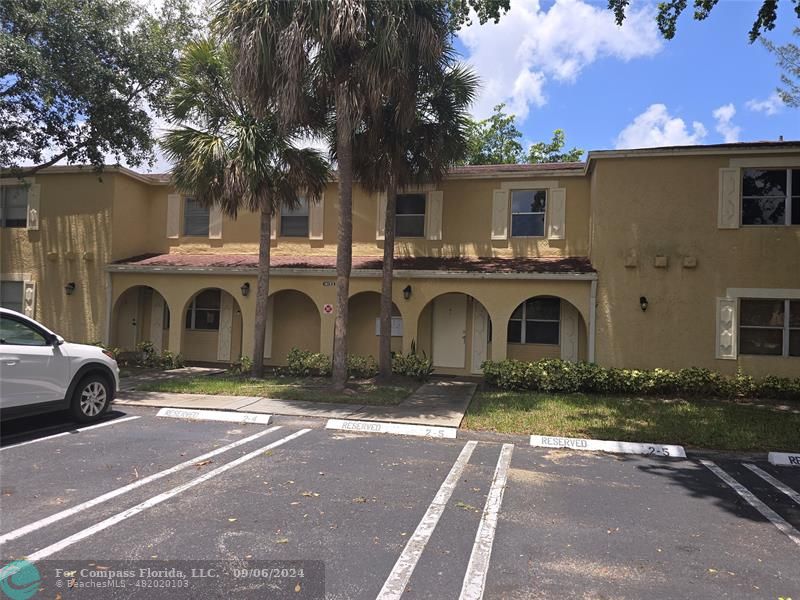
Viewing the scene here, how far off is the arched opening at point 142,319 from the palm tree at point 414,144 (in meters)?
7.80

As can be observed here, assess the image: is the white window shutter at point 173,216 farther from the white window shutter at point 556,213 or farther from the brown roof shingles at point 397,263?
the white window shutter at point 556,213

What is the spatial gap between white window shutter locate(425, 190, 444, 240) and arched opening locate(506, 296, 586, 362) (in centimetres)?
302

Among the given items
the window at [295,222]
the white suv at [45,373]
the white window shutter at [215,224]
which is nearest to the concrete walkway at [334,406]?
the white suv at [45,373]

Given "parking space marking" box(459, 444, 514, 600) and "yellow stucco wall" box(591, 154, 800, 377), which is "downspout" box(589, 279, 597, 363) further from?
"parking space marking" box(459, 444, 514, 600)

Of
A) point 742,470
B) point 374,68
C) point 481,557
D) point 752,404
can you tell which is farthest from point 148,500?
point 752,404

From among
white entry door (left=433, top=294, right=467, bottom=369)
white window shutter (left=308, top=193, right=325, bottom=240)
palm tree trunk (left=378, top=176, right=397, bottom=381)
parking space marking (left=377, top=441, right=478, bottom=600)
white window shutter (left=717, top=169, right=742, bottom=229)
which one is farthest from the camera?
white window shutter (left=308, top=193, right=325, bottom=240)

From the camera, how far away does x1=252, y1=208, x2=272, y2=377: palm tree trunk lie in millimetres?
12312

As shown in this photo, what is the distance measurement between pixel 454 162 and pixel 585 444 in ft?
24.6

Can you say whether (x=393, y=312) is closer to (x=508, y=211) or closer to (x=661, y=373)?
(x=508, y=211)

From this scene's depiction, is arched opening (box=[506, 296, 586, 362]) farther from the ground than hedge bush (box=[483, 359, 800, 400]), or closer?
farther from the ground

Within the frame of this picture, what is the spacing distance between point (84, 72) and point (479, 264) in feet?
31.5

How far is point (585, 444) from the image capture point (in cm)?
744

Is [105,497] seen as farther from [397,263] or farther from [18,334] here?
[397,263]

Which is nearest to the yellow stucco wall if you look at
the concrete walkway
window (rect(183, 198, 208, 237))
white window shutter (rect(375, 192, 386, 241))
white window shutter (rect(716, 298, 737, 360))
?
white window shutter (rect(716, 298, 737, 360))
